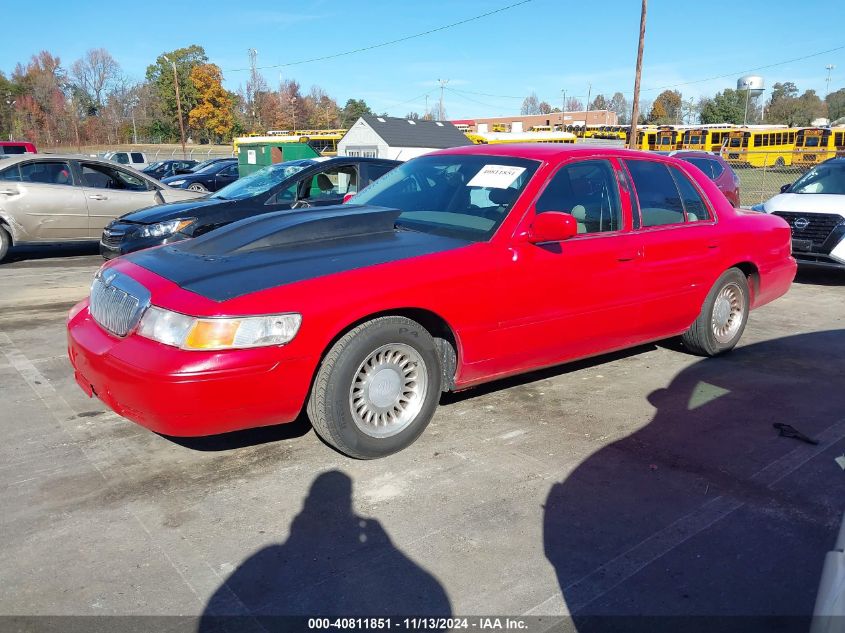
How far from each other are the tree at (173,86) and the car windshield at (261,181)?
74148 mm

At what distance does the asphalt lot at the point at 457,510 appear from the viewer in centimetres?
271

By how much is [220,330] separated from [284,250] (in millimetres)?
807

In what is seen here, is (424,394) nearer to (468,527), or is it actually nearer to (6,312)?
(468,527)

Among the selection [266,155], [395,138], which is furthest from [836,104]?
[266,155]

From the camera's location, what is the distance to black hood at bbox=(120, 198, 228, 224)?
8492 millimetres

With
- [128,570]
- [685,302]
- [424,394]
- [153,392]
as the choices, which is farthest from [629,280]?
[128,570]

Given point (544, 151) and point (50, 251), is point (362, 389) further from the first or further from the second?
point (50, 251)

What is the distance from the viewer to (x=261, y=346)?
334 centimetres

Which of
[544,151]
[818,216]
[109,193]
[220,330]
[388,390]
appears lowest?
[388,390]

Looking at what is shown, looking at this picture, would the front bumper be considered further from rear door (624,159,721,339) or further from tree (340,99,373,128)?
tree (340,99,373,128)

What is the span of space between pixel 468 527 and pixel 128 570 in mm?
1421

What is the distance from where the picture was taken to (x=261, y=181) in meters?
9.33

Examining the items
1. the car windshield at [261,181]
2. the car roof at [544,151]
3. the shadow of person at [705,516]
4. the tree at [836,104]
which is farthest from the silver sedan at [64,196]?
the tree at [836,104]

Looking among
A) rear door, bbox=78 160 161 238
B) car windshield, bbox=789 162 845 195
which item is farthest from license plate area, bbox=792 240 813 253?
rear door, bbox=78 160 161 238
